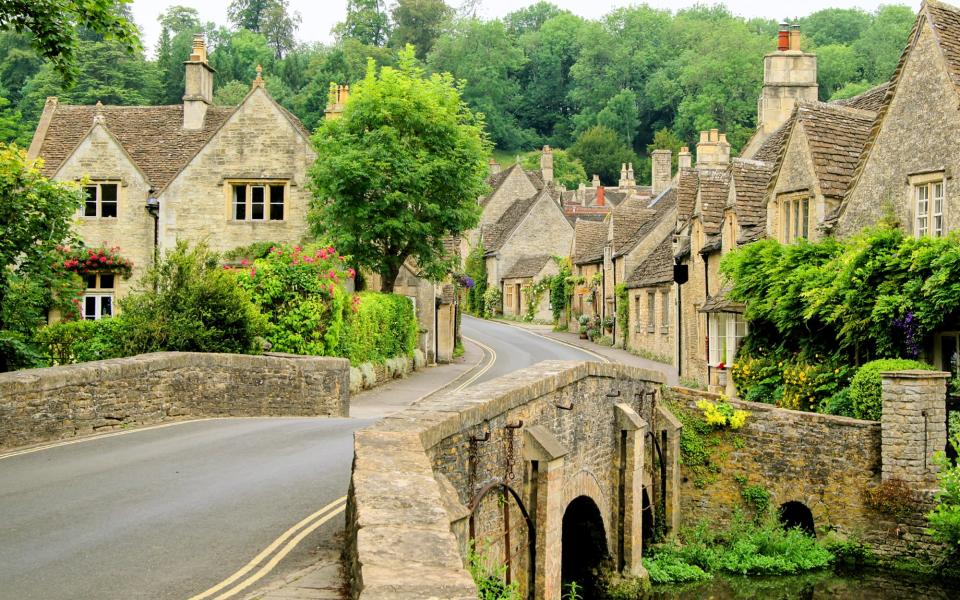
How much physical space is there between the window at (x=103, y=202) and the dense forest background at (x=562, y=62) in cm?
5150

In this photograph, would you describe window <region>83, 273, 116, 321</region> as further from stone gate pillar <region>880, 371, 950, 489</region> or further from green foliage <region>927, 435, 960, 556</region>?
green foliage <region>927, 435, 960, 556</region>

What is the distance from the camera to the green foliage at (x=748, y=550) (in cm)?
2272

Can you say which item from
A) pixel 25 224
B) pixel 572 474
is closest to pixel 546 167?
pixel 25 224

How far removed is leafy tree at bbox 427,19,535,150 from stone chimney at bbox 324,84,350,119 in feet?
259

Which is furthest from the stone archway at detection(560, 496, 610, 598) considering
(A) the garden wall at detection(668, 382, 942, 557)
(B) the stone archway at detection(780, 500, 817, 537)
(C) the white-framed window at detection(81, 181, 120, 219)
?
(C) the white-framed window at detection(81, 181, 120, 219)

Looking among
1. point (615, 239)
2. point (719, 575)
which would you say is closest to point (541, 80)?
point (615, 239)

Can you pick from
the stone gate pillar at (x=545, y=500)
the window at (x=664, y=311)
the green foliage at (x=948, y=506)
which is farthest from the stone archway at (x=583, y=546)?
the window at (x=664, y=311)

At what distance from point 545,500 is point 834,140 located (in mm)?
16416

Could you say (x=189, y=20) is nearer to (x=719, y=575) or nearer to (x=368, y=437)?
(x=719, y=575)

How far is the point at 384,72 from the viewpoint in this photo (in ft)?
115

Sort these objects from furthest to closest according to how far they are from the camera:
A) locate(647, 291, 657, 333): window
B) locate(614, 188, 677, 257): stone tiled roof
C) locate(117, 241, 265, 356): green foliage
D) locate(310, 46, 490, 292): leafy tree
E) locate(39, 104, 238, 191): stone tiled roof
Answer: locate(614, 188, 677, 257): stone tiled roof
locate(647, 291, 657, 333): window
locate(39, 104, 238, 191): stone tiled roof
locate(310, 46, 490, 292): leafy tree
locate(117, 241, 265, 356): green foliage

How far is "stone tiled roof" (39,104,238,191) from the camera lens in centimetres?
3822

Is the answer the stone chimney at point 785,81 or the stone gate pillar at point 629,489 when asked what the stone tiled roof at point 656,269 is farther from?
the stone gate pillar at point 629,489

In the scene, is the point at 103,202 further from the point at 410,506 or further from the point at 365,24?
the point at 365,24
